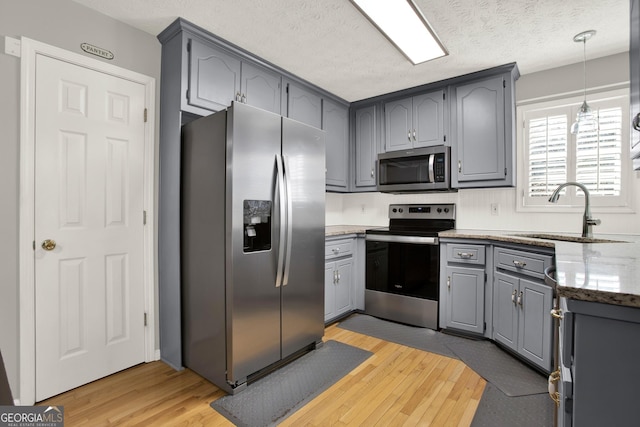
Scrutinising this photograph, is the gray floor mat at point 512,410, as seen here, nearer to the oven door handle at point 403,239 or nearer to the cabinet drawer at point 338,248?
the oven door handle at point 403,239

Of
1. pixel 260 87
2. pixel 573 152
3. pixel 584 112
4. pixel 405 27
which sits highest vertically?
pixel 405 27

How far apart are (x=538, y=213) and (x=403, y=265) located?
134 cm

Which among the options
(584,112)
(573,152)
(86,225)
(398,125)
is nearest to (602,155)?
(573,152)

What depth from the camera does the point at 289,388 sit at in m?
1.99

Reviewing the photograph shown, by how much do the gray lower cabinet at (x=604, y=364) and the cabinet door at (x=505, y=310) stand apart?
1.79 m

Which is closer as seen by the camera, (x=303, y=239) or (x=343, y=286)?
(x=303, y=239)

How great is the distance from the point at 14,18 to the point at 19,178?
0.90 meters

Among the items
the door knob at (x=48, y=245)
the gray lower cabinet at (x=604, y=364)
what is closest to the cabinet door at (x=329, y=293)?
the door knob at (x=48, y=245)

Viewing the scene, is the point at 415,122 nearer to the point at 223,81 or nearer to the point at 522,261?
the point at 522,261

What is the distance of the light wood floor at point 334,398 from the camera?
170 cm

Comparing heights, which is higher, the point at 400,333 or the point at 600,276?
the point at 600,276

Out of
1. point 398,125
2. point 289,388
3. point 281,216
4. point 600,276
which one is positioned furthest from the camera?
point 398,125

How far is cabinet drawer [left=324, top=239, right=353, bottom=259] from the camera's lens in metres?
2.97

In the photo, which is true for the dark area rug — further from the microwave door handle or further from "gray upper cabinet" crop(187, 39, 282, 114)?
"gray upper cabinet" crop(187, 39, 282, 114)
